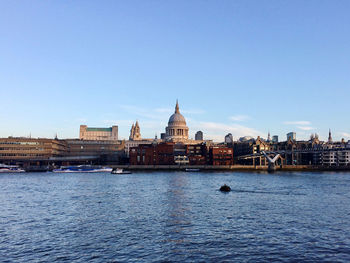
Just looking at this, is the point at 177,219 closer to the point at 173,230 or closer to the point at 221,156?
the point at 173,230

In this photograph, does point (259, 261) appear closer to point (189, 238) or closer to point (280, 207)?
point (189, 238)

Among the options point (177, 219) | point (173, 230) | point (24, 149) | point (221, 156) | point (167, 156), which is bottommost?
point (173, 230)

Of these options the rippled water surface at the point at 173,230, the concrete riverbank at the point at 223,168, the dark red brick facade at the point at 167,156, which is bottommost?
the rippled water surface at the point at 173,230

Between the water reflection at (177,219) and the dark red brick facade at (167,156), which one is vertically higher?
the dark red brick facade at (167,156)

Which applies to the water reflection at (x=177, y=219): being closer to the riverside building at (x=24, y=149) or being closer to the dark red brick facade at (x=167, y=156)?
the dark red brick facade at (x=167, y=156)

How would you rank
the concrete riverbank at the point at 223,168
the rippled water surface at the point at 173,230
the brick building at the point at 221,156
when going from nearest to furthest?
the rippled water surface at the point at 173,230 < the concrete riverbank at the point at 223,168 < the brick building at the point at 221,156

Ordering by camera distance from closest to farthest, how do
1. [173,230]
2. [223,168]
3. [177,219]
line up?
1. [173,230]
2. [177,219]
3. [223,168]

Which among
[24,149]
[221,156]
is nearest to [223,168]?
[221,156]

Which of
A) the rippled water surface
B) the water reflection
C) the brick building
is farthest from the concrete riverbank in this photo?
the rippled water surface

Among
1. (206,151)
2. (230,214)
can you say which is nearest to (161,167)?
(206,151)

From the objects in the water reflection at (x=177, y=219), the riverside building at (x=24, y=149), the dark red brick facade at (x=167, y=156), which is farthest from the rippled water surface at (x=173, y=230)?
the riverside building at (x=24, y=149)

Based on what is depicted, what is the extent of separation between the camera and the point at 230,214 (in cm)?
4475

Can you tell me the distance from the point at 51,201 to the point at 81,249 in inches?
1163

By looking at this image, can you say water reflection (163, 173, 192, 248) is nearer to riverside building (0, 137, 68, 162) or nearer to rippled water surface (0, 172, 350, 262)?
rippled water surface (0, 172, 350, 262)
